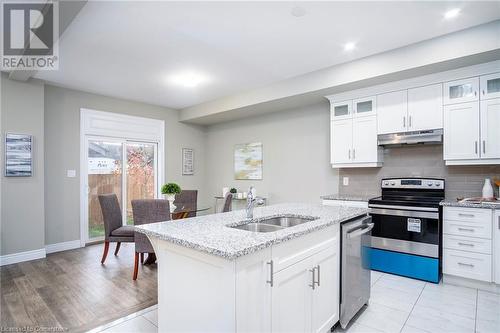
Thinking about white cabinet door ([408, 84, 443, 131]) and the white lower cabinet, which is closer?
the white lower cabinet

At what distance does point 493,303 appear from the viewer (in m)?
2.60

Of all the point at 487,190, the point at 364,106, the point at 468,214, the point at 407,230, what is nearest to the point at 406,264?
the point at 407,230

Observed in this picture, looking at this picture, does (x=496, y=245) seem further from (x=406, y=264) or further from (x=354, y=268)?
(x=354, y=268)

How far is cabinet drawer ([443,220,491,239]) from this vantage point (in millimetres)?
2807

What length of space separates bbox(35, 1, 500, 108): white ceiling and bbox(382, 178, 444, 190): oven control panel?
170cm

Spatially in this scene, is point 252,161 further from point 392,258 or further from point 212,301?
point 212,301

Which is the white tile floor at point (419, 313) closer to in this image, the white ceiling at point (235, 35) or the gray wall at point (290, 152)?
the gray wall at point (290, 152)

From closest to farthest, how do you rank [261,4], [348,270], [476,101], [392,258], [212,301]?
[212,301]
[348,270]
[261,4]
[476,101]
[392,258]

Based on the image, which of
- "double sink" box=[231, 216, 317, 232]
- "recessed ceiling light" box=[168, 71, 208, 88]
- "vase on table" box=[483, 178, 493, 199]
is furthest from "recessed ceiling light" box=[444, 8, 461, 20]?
"recessed ceiling light" box=[168, 71, 208, 88]

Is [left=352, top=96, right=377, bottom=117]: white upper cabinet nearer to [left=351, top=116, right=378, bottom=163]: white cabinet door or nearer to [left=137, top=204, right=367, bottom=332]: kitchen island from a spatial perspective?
[left=351, top=116, right=378, bottom=163]: white cabinet door

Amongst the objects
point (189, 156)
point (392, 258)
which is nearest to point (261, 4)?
point (392, 258)

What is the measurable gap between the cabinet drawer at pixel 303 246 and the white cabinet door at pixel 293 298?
1.6 inches

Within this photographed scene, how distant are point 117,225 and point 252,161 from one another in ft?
9.45

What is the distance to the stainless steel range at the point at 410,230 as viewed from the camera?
120 inches
